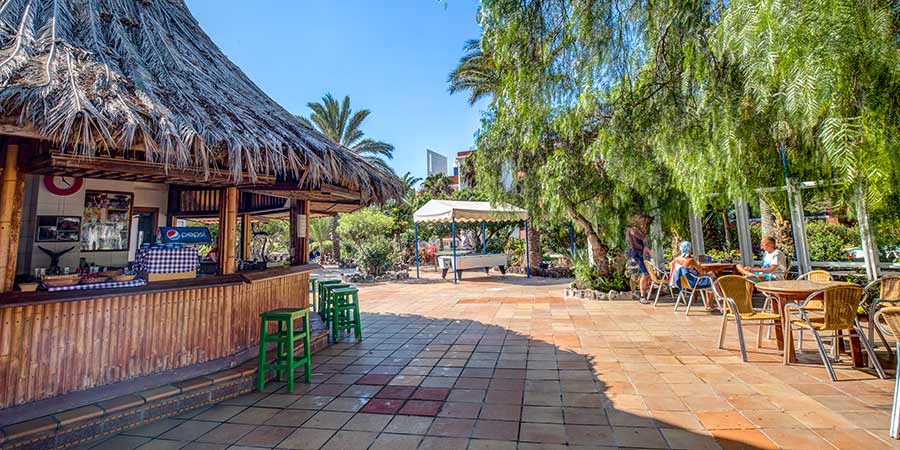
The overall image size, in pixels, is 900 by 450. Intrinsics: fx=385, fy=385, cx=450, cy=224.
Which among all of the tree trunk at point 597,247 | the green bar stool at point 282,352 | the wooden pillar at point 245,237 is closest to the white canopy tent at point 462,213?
the tree trunk at point 597,247

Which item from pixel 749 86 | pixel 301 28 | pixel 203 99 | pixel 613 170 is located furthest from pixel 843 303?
pixel 301 28

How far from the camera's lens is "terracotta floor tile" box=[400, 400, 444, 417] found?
305cm

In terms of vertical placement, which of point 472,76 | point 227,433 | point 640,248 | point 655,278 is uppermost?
point 472,76

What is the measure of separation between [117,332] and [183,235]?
1.62 meters

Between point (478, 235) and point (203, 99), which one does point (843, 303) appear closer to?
point (203, 99)

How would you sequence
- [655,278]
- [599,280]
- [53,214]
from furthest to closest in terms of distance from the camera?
[599,280] < [655,278] < [53,214]

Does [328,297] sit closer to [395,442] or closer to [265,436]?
[265,436]

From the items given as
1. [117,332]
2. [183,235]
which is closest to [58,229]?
[183,235]

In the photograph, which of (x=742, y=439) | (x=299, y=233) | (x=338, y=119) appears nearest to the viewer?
(x=742, y=439)

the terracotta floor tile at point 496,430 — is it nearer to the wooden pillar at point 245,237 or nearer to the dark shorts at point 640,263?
the dark shorts at point 640,263

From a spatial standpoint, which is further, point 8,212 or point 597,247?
point 597,247

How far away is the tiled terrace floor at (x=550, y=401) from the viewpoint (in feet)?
8.53

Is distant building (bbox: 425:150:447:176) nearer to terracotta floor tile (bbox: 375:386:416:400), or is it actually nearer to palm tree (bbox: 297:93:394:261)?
palm tree (bbox: 297:93:394:261)

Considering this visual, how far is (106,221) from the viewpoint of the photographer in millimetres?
5680
